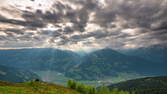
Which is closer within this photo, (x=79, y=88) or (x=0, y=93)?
(x=0, y=93)

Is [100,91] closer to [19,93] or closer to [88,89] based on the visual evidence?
[88,89]

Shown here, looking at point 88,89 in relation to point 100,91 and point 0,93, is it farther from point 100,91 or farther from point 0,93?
point 0,93

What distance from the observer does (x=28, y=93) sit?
123ft

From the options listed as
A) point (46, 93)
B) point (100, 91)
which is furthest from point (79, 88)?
point (46, 93)

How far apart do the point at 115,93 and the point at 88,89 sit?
130 ft

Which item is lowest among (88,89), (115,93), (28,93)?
(115,93)

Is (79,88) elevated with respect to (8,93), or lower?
lower

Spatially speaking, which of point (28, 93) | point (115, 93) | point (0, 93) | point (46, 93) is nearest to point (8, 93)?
point (0, 93)

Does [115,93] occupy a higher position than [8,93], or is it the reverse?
[8,93]

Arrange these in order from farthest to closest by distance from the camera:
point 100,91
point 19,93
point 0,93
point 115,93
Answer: point 115,93 < point 100,91 < point 19,93 < point 0,93

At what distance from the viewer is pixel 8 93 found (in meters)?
34.9

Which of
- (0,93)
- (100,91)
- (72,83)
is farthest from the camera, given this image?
(100,91)

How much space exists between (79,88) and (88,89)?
519 cm

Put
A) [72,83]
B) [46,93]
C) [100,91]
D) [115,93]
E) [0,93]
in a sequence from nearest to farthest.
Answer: [0,93], [46,93], [72,83], [100,91], [115,93]
